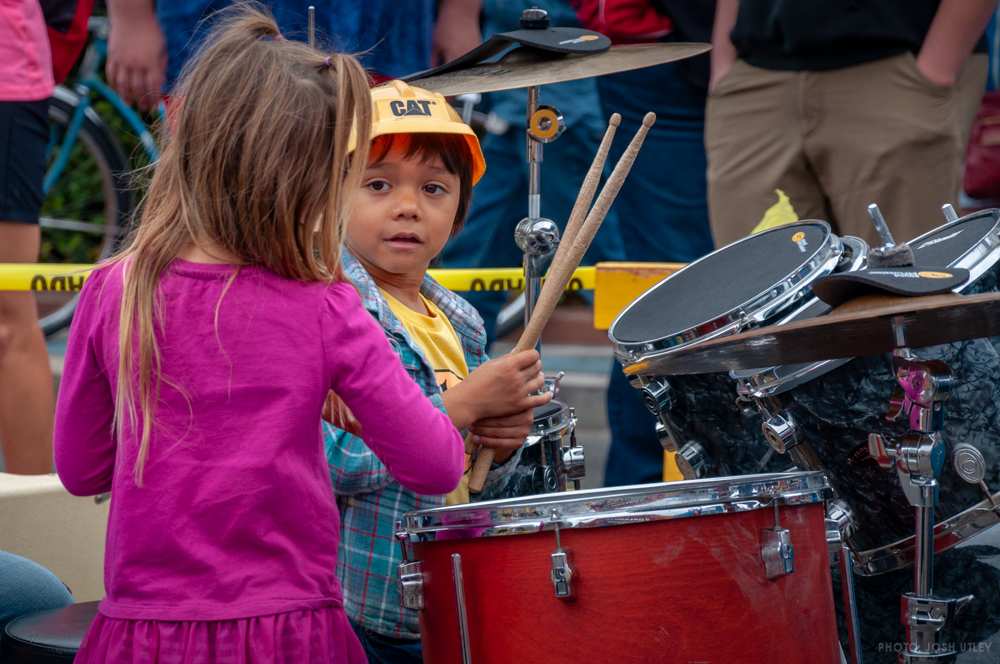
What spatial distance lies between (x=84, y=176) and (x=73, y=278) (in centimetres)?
340

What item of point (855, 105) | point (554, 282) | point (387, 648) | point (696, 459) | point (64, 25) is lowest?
point (387, 648)

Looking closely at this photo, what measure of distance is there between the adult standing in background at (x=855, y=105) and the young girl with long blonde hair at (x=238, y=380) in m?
1.96

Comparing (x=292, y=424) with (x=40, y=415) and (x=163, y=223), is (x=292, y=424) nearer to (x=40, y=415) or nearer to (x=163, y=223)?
(x=163, y=223)

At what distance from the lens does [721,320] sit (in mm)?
2471

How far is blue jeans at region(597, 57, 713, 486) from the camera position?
13.2 ft

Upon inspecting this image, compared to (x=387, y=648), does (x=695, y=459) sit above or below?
above

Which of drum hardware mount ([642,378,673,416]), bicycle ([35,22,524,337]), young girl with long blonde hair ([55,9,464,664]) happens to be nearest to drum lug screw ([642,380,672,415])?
drum hardware mount ([642,378,673,416])

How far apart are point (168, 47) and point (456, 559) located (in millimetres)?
2077

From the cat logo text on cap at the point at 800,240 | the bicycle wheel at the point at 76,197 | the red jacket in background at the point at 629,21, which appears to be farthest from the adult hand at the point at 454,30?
Result: the bicycle wheel at the point at 76,197

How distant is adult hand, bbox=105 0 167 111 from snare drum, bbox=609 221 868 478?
158 centimetres

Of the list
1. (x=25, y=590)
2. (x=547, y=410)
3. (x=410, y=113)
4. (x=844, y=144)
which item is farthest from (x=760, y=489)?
(x=844, y=144)

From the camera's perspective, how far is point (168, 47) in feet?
12.2

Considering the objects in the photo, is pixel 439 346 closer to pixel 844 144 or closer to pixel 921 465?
pixel 921 465

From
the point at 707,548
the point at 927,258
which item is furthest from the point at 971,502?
the point at 707,548
